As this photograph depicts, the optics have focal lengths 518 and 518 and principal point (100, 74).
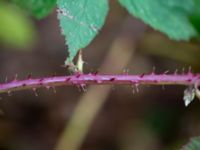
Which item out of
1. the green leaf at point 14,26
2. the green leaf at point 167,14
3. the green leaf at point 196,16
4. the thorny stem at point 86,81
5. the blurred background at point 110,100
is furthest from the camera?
the blurred background at point 110,100

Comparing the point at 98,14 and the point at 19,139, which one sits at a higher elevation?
the point at 98,14

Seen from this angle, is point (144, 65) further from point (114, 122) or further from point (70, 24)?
point (70, 24)

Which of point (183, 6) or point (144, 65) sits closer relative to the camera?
point (183, 6)

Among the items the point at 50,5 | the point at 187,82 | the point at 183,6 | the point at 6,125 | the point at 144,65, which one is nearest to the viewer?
the point at 187,82

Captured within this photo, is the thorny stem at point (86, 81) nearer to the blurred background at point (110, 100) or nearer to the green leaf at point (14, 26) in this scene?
the green leaf at point (14, 26)

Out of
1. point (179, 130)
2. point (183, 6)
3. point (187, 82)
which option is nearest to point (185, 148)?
point (187, 82)

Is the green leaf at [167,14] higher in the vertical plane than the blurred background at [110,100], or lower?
higher

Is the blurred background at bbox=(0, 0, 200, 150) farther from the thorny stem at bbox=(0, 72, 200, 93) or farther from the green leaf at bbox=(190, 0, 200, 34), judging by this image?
the thorny stem at bbox=(0, 72, 200, 93)

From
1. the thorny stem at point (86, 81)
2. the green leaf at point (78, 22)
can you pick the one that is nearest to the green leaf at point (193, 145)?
the thorny stem at point (86, 81)
